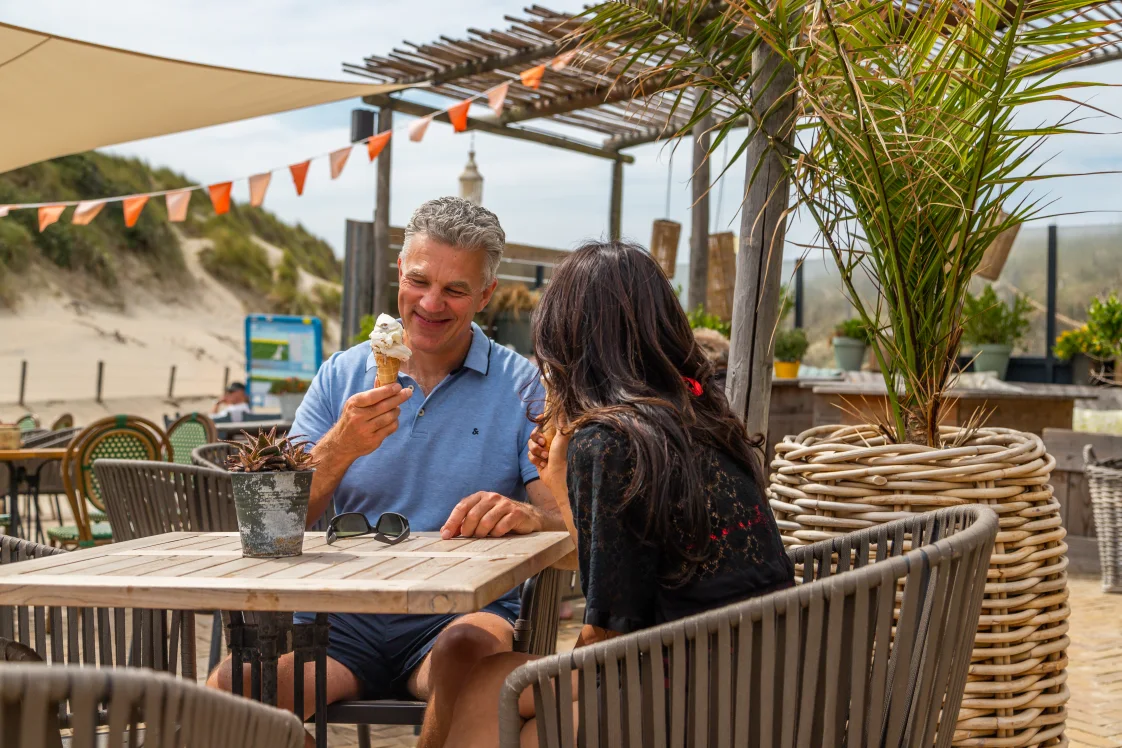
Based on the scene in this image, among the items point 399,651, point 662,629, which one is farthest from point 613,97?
point 662,629

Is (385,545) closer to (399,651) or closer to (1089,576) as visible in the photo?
(399,651)

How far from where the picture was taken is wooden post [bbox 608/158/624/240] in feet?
37.3

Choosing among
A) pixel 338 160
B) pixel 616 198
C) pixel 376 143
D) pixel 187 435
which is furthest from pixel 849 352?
pixel 187 435

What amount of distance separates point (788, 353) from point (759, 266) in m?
5.84

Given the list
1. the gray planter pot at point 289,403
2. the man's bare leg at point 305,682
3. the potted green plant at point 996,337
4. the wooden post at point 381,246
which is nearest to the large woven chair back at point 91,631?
the man's bare leg at point 305,682

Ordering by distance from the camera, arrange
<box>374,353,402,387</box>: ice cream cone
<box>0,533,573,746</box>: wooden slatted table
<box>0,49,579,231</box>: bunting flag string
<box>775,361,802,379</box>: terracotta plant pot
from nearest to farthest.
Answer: <box>0,533,573,746</box>: wooden slatted table < <box>374,353,402,387</box>: ice cream cone < <box>0,49,579,231</box>: bunting flag string < <box>775,361,802,379</box>: terracotta plant pot

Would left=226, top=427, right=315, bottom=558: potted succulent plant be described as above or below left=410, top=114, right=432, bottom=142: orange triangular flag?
below

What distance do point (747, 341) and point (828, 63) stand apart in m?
0.79

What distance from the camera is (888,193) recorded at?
2.27 metres

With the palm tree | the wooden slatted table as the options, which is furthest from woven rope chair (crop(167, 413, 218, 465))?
the palm tree

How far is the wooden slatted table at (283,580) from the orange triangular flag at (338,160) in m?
5.94

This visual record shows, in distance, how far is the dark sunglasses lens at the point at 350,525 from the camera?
1.97 metres

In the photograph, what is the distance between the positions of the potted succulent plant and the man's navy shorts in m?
0.41

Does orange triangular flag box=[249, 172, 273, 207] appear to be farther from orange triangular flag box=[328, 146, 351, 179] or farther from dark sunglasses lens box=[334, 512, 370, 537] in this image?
dark sunglasses lens box=[334, 512, 370, 537]
